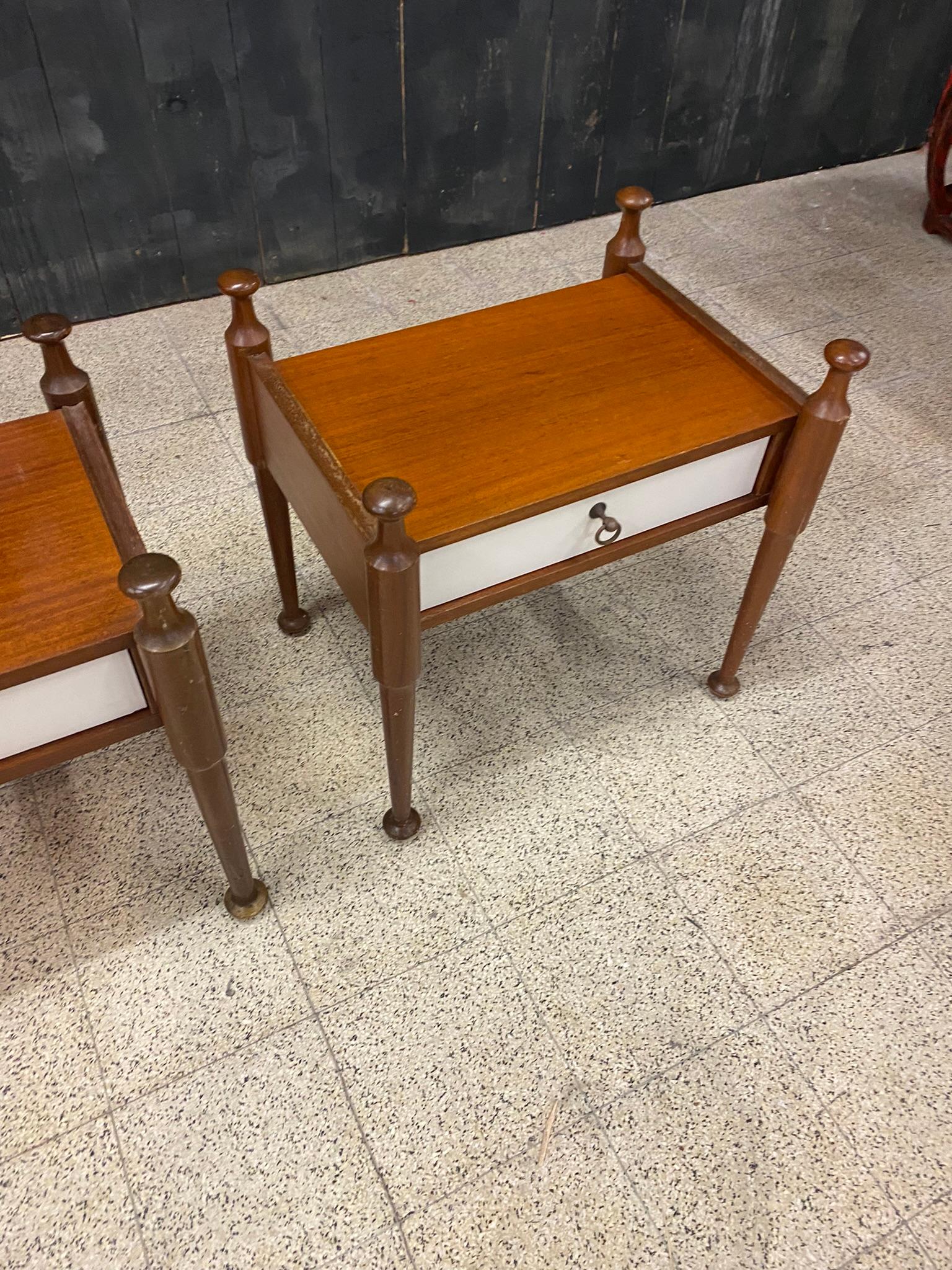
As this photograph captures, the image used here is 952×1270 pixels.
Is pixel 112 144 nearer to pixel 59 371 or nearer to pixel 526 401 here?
pixel 59 371

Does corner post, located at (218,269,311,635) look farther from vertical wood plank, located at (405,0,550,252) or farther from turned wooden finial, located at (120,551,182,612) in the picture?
vertical wood plank, located at (405,0,550,252)

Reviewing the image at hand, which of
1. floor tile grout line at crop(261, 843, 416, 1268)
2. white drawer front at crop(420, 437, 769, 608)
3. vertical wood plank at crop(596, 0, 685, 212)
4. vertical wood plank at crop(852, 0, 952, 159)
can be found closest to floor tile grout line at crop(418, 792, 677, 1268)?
floor tile grout line at crop(261, 843, 416, 1268)

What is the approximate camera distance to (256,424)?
1478mm

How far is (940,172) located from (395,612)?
8.17 feet

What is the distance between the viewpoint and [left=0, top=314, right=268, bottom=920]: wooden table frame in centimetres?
97

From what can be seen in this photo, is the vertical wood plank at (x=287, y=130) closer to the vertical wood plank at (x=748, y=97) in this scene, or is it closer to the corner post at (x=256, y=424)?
the corner post at (x=256, y=424)

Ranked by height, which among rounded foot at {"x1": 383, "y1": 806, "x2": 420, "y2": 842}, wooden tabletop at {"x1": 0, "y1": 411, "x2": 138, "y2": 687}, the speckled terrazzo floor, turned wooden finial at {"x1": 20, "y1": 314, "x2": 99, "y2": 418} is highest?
turned wooden finial at {"x1": 20, "y1": 314, "x2": 99, "y2": 418}

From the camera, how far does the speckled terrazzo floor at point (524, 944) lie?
1.17 m

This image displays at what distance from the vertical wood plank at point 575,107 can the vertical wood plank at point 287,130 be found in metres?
0.61

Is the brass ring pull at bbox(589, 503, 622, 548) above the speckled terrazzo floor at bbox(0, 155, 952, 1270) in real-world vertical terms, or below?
above

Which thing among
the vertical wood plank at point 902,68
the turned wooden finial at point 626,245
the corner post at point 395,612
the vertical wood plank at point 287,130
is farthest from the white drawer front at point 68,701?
the vertical wood plank at point 902,68

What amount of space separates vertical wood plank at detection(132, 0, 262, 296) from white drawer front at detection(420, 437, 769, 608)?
1.58m

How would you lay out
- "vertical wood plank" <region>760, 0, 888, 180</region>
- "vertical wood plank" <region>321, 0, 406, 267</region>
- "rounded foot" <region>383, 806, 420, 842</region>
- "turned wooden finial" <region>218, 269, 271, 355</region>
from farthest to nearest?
"vertical wood plank" <region>760, 0, 888, 180</region> < "vertical wood plank" <region>321, 0, 406, 267</region> < "rounded foot" <region>383, 806, 420, 842</region> < "turned wooden finial" <region>218, 269, 271, 355</region>

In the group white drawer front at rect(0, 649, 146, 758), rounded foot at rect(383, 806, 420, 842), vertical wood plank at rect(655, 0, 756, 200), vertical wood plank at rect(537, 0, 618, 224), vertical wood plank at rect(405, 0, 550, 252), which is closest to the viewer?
white drawer front at rect(0, 649, 146, 758)
